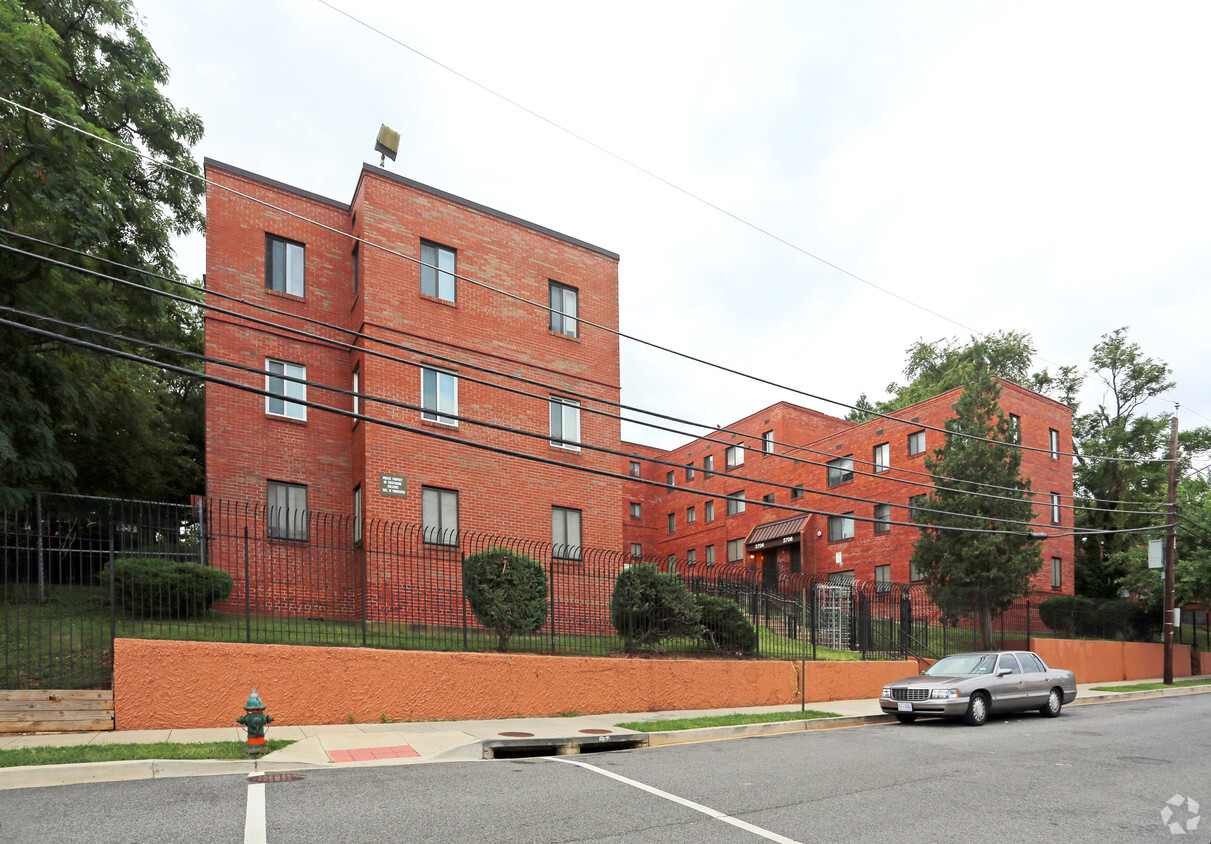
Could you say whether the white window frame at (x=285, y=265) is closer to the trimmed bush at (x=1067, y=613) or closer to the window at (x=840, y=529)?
the trimmed bush at (x=1067, y=613)

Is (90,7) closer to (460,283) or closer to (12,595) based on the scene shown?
(460,283)

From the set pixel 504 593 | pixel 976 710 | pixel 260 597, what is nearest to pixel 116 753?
pixel 260 597

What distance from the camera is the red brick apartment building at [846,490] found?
3581cm

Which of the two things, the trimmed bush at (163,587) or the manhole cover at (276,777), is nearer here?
the manhole cover at (276,777)

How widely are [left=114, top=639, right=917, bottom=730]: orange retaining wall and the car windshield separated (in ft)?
11.3

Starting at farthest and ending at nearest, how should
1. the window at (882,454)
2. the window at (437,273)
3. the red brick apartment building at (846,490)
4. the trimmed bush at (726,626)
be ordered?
the window at (882,454), the red brick apartment building at (846,490), the window at (437,273), the trimmed bush at (726,626)

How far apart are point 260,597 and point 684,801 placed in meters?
8.74

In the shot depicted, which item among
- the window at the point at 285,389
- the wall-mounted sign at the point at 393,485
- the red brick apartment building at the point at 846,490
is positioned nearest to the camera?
the wall-mounted sign at the point at 393,485

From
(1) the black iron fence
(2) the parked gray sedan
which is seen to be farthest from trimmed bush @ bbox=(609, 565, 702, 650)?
(2) the parked gray sedan

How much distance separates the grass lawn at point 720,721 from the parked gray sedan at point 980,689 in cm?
140

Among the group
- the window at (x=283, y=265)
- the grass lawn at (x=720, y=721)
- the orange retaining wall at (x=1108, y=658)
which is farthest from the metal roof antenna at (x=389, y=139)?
the orange retaining wall at (x=1108, y=658)

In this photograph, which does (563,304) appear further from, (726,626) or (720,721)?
(720,721)

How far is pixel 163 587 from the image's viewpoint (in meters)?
12.8

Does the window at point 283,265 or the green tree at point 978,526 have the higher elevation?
the window at point 283,265
